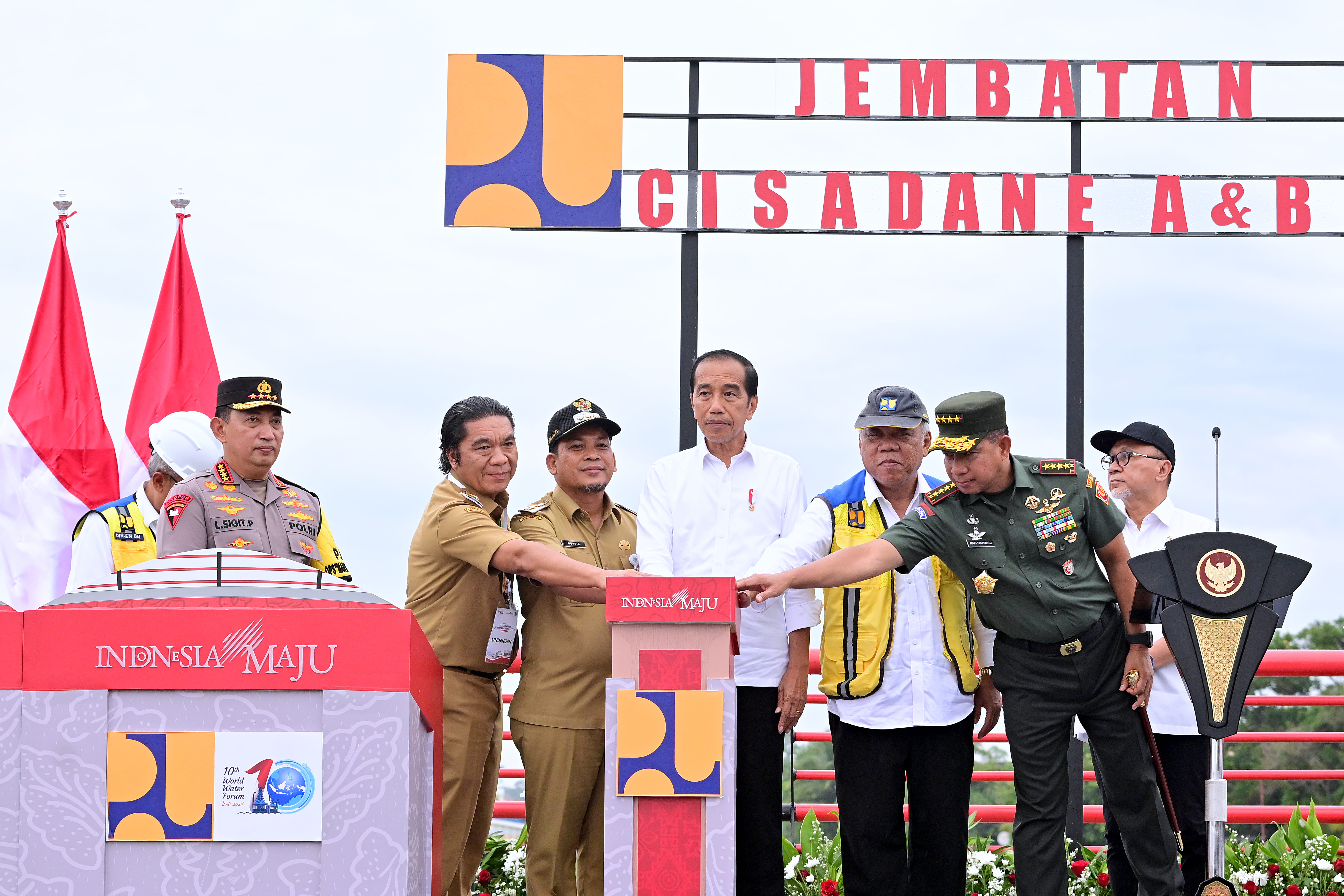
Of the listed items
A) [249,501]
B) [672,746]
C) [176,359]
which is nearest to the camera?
[672,746]

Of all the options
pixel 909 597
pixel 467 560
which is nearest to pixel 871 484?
pixel 909 597

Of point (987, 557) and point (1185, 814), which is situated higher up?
point (987, 557)

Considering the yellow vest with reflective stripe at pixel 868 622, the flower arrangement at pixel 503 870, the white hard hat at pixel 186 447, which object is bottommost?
the flower arrangement at pixel 503 870

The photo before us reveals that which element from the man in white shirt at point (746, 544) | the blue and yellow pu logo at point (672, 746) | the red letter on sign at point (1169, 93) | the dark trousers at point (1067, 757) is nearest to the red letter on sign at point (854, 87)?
the red letter on sign at point (1169, 93)

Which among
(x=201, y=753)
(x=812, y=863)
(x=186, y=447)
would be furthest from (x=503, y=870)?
(x=201, y=753)

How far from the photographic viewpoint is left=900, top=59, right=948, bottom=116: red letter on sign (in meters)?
7.34

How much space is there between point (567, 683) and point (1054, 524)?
5.37 ft

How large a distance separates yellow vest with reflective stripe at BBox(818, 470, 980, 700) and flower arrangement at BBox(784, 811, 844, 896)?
112 cm

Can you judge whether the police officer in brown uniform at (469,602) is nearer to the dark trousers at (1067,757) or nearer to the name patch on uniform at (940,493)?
the name patch on uniform at (940,493)

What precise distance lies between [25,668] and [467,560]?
5.10 ft

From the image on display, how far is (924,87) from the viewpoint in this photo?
736 cm

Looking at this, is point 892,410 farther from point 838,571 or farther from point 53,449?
point 53,449

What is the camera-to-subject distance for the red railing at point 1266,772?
545 cm

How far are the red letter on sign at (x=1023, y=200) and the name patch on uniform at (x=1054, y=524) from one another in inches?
126
